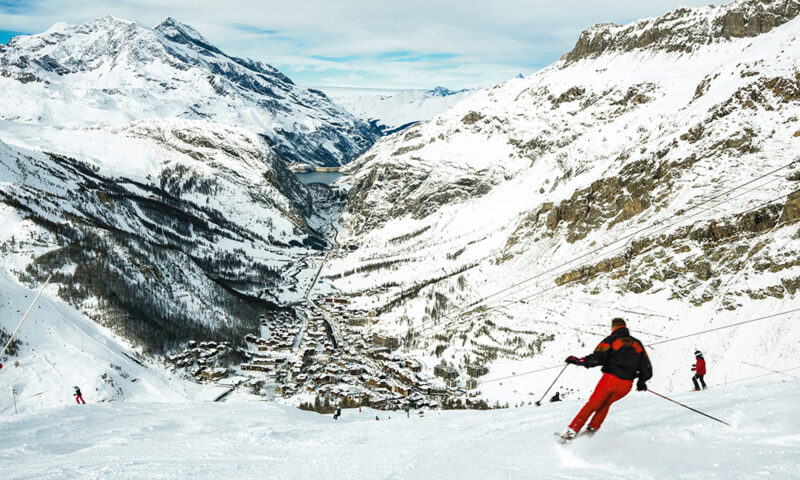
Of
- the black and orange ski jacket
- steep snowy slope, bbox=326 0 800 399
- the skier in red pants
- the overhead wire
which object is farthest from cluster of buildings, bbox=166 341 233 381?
the black and orange ski jacket

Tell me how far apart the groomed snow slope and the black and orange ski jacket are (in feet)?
5.28

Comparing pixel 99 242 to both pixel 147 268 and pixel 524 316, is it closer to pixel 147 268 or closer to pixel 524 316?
pixel 147 268

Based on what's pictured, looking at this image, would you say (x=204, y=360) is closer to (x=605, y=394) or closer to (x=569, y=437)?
(x=569, y=437)

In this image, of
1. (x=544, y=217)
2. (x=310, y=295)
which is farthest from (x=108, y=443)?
(x=310, y=295)

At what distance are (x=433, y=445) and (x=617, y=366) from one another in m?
6.83

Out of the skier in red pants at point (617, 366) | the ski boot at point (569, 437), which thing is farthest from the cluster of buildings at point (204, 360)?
the skier in red pants at point (617, 366)

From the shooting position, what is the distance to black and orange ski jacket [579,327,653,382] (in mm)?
11430

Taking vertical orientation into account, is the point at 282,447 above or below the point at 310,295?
below

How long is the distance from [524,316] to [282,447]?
230ft

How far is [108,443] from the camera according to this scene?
1798 centimetres

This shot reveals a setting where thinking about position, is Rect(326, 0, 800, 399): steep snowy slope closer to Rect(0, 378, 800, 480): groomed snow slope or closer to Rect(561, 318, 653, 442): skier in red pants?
Rect(0, 378, 800, 480): groomed snow slope

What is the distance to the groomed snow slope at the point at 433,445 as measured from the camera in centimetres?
1040

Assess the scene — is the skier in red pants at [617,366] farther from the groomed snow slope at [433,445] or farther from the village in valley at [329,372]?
the village in valley at [329,372]

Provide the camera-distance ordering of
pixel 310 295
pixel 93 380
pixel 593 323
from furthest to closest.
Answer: pixel 310 295 < pixel 593 323 < pixel 93 380
